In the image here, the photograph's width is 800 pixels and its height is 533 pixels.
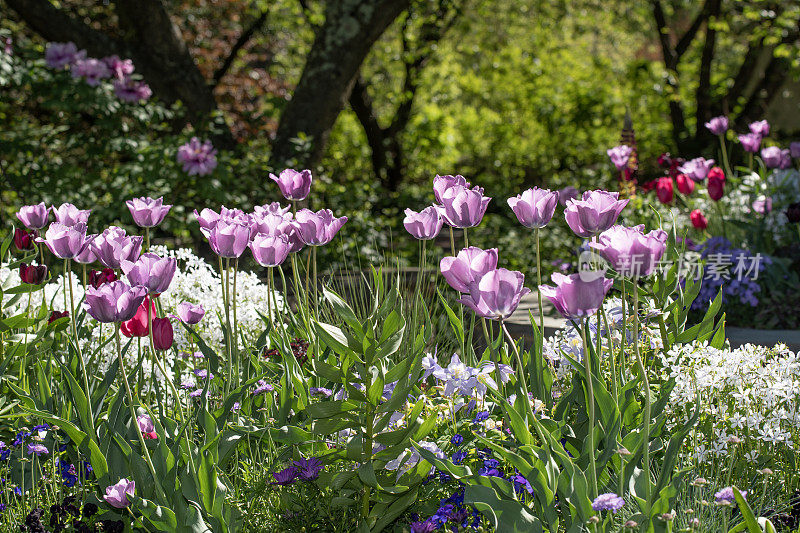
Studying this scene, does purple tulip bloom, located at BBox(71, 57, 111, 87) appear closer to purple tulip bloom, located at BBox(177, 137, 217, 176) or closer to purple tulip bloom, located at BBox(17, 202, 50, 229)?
purple tulip bloom, located at BBox(177, 137, 217, 176)

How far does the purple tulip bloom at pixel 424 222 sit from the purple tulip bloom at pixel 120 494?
94cm

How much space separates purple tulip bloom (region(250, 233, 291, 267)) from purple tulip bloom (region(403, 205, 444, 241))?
34 centimetres

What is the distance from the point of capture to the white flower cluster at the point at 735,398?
215 cm

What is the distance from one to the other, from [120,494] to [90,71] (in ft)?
15.6

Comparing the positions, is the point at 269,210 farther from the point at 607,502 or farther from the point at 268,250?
the point at 607,502

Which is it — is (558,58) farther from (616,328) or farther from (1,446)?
(1,446)

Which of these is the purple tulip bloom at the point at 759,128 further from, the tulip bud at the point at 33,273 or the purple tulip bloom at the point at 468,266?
the tulip bud at the point at 33,273

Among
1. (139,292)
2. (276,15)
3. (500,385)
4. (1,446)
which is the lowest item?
(1,446)

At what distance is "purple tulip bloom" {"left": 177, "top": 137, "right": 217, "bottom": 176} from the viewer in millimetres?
5547

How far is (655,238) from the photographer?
1620 mm

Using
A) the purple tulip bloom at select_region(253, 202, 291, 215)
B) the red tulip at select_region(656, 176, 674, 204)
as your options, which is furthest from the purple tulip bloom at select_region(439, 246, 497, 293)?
the red tulip at select_region(656, 176, 674, 204)

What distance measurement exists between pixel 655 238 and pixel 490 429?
645mm

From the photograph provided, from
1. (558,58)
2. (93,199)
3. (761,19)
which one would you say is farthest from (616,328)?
(558,58)

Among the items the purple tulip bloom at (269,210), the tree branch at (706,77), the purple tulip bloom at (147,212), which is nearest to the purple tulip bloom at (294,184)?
the purple tulip bloom at (269,210)
